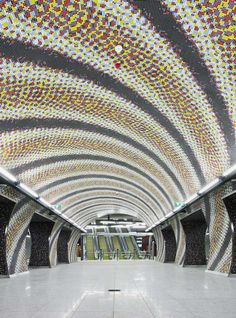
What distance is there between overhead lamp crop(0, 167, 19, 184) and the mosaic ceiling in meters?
0.23

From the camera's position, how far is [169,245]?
32500 mm

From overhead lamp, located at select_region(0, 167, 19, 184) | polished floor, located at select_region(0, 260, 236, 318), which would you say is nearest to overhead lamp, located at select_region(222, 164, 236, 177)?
polished floor, located at select_region(0, 260, 236, 318)

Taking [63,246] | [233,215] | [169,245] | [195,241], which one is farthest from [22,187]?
[63,246]

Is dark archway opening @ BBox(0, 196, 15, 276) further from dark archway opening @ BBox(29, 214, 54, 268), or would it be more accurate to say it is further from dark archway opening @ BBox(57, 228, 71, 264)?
dark archway opening @ BBox(57, 228, 71, 264)

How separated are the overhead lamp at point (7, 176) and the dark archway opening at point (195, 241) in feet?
41.6

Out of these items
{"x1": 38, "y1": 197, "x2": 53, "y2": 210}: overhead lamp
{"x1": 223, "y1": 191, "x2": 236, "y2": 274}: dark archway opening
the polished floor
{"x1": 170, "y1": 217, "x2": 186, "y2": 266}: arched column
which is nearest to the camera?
the polished floor

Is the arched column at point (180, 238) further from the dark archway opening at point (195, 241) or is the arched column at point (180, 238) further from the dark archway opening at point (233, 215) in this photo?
the dark archway opening at point (233, 215)

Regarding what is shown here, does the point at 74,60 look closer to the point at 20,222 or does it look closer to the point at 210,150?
the point at 210,150

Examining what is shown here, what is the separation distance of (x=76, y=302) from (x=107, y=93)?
15.7 feet

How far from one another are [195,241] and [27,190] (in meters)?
12.1

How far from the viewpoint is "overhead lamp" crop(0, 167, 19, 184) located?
40.0 ft

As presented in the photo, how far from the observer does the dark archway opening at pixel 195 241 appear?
23.2 m

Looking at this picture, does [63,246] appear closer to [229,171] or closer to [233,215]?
[233,215]

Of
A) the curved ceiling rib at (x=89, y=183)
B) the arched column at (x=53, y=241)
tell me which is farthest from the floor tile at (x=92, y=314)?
the arched column at (x=53, y=241)
